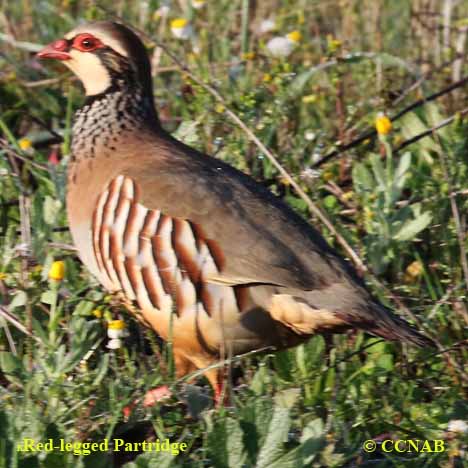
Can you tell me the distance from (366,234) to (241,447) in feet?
5.17

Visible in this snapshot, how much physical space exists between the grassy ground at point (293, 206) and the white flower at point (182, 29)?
9 centimetres

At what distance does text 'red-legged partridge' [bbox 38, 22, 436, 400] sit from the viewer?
3307 millimetres

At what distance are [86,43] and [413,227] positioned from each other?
128 cm

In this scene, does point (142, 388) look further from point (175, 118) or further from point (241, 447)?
point (175, 118)

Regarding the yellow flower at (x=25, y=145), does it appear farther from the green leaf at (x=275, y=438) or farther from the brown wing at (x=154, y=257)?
the green leaf at (x=275, y=438)

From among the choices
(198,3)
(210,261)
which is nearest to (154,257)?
(210,261)

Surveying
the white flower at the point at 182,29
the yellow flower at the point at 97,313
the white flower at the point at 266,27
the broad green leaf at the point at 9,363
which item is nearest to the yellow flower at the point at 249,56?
the white flower at the point at 182,29

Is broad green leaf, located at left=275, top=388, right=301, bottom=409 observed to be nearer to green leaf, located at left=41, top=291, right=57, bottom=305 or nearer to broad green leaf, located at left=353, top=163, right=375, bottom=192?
green leaf, located at left=41, top=291, right=57, bottom=305

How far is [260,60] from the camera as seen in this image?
190 inches

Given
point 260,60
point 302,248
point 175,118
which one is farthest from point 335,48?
point 302,248

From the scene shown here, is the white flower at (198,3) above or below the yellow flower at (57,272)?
above

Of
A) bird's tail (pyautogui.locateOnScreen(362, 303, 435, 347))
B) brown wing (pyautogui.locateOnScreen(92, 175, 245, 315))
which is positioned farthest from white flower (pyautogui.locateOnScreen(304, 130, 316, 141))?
bird's tail (pyautogui.locateOnScreen(362, 303, 435, 347))

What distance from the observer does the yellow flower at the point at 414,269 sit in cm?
402

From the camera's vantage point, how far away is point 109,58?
3.93 metres
